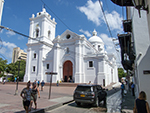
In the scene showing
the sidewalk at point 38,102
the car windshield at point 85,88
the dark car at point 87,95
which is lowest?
the sidewalk at point 38,102

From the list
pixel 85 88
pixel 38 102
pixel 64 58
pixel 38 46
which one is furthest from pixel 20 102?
pixel 38 46

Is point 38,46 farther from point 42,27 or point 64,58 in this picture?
point 64,58

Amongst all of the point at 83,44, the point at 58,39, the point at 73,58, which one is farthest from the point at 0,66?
the point at 83,44

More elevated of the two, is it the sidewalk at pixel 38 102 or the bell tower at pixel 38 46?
the bell tower at pixel 38 46

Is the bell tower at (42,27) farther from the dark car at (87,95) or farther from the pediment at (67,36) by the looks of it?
the dark car at (87,95)

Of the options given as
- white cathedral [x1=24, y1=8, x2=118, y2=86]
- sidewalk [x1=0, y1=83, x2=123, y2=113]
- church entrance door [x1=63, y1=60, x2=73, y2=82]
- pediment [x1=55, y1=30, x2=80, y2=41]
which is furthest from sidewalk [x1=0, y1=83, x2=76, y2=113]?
pediment [x1=55, y1=30, x2=80, y2=41]

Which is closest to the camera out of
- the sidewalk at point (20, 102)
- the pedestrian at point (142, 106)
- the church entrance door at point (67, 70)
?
the pedestrian at point (142, 106)

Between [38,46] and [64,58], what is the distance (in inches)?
364

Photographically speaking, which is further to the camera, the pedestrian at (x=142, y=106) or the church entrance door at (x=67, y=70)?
the church entrance door at (x=67, y=70)

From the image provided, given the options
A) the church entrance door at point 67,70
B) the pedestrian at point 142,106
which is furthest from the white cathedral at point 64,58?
the pedestrian at point 142,106

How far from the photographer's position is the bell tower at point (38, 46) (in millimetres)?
34281

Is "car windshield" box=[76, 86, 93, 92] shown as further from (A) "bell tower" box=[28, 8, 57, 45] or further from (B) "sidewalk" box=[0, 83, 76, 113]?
(A) "bell tower" box=[28, 8, 57, 45]

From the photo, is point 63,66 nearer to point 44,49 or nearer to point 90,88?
point 44,49

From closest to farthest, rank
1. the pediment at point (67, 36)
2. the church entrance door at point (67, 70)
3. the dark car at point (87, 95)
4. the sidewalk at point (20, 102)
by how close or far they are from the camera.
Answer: the sidewalk at point (20, 102)
the dark car at point (87, 95)
the church entrance door at point (67, 70)
the pediment at point (67, 36)
